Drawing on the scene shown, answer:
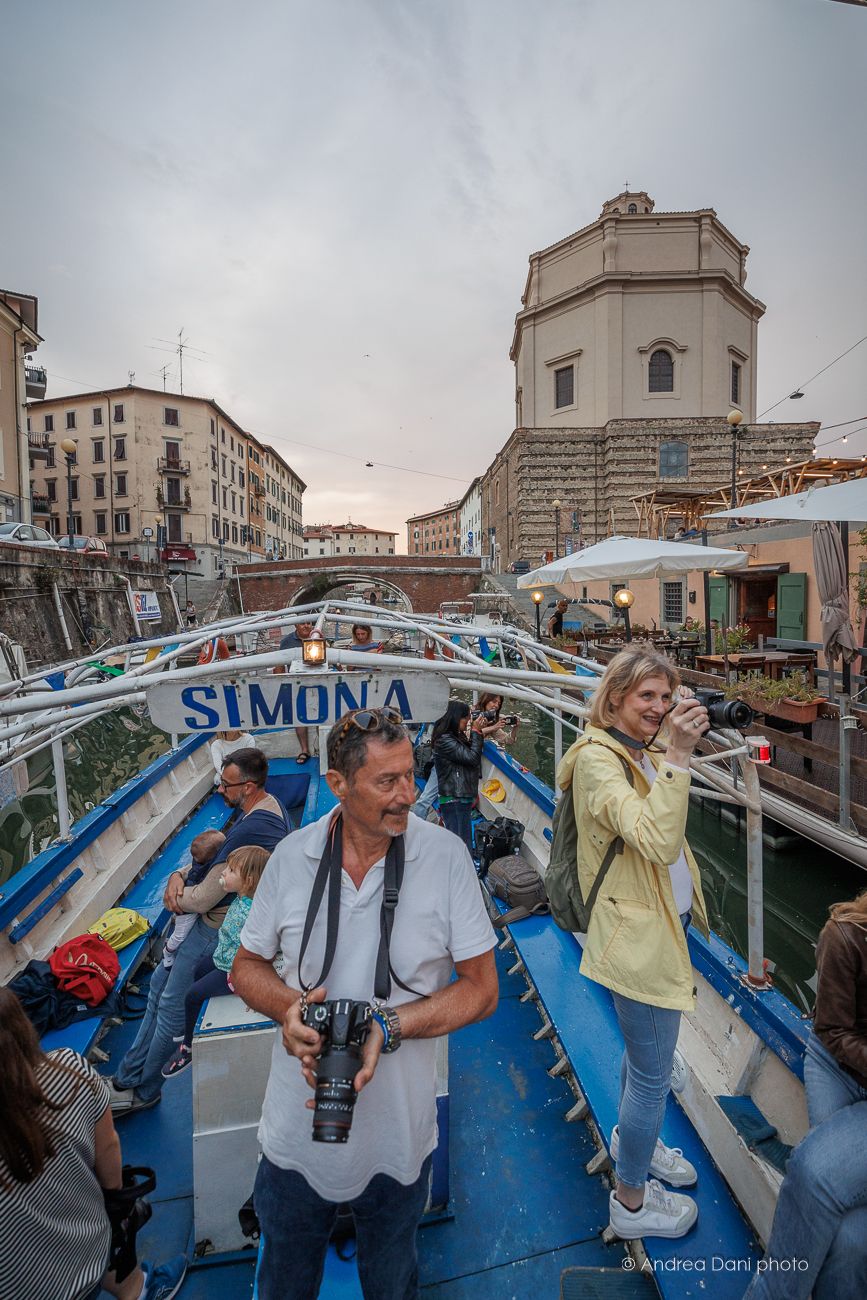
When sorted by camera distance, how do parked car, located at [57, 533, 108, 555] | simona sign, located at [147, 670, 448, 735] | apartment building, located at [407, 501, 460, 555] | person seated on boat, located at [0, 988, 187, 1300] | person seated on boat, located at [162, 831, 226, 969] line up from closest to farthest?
person seated on boat, located at [0, 988, 187, 1300]
simona sign, located at [147, 670, 448, 735]
person seated on boat, located at [162, 831, 226, 969]
parked car, located at [57, 533, 108, 555]
apartment building, located at [407, 501, 460, 555]

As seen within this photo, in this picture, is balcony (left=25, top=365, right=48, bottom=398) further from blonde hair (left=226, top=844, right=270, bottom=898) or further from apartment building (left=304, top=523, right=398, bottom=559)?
apartment building (left=304, top=523, right=398, bottom=559)

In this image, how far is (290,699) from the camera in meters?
2.66

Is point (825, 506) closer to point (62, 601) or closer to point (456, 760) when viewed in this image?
point (456, 760)

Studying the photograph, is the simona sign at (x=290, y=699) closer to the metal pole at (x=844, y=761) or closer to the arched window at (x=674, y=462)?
the metal pole at (x=844, y=761)

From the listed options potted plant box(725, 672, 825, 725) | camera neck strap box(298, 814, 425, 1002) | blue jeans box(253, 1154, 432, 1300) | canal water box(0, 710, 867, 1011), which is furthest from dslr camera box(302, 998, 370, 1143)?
potted plant box(725, 672, 825, 725)

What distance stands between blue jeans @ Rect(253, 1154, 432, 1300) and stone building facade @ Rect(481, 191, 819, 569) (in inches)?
1294

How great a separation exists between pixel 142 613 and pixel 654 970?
26.4 meters

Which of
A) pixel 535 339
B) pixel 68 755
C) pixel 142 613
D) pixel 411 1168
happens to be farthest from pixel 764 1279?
pixel 535 339

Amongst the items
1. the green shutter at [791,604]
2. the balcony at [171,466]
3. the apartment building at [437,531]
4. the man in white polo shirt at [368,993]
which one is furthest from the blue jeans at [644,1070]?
the apartment building at [437,531]

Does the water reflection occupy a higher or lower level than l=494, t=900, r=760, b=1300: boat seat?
lower

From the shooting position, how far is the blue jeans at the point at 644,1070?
210 centimetres

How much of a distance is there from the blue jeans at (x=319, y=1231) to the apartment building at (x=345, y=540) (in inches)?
4415

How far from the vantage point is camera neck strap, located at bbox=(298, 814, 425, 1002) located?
158 centimetres

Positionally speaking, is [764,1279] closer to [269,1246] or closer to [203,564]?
[269,1246]
